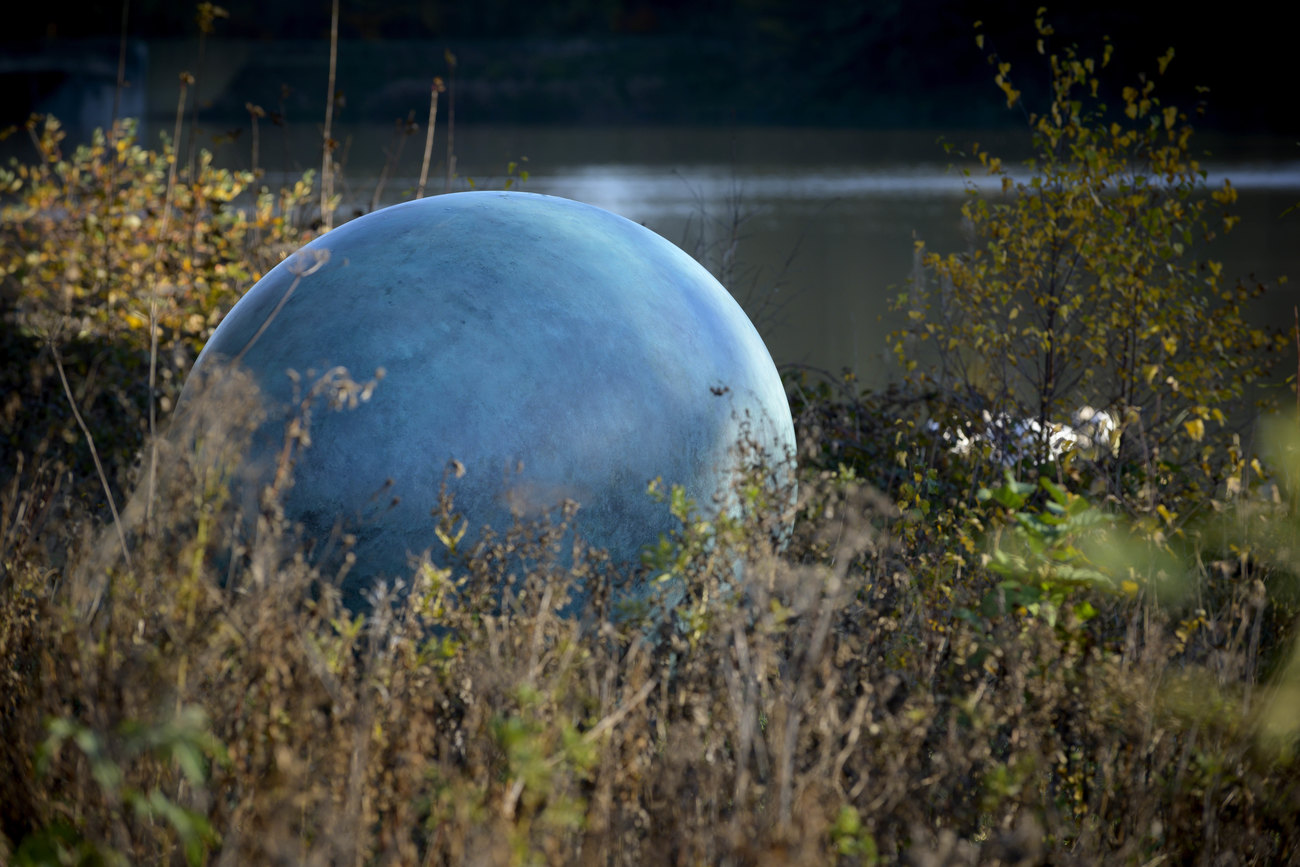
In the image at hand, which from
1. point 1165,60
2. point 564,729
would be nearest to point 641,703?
point 564,729

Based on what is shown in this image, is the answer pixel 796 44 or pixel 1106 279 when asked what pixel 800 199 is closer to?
pixel 1106 279

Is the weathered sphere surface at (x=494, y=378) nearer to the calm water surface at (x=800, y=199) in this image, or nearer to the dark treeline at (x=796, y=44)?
the calm water surface at (x=800, y=199)

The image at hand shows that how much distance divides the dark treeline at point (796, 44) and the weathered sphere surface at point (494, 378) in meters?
44.2

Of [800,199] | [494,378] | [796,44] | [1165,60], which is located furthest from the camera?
[796,44]

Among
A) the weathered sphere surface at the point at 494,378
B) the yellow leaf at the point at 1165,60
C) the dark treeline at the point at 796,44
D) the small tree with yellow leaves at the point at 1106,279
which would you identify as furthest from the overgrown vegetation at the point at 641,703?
the dark treeline at the point at 796,44

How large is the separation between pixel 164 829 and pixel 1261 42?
2147 inches

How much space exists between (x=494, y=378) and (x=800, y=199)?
26.4 m

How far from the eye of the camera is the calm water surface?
440 inches

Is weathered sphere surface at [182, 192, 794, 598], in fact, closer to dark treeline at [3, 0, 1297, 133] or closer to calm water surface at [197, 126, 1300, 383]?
calm water surface at [197, 126, 1300, 383]

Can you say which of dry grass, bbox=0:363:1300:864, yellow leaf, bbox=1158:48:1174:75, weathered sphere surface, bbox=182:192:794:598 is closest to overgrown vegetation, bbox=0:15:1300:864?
dry grass, bbox=0:363:1300:864

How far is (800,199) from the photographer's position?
28828 mm

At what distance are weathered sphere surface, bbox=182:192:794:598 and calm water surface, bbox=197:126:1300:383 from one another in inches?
147

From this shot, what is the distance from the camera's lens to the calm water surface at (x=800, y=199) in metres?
11.2

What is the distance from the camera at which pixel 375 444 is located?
335 centimetres
